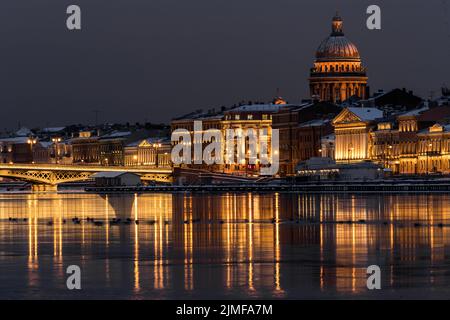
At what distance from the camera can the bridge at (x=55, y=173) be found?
409ft

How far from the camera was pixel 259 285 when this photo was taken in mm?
31203


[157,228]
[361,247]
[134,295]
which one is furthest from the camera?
[157,228]

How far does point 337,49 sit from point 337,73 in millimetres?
3752

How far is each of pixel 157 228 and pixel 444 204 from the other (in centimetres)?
2364

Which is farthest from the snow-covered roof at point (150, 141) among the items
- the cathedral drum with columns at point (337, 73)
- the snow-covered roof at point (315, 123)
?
the snow-covered roof at point (315, 123)

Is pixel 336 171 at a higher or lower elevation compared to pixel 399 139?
lower

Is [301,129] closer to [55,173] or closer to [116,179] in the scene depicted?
[116,179]

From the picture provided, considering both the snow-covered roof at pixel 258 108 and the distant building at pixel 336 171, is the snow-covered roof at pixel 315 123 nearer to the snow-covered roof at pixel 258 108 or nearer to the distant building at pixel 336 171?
the snow-covered roof at pixel 258 108

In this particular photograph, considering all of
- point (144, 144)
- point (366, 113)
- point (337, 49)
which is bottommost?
point (144, 144)

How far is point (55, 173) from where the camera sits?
13062cm

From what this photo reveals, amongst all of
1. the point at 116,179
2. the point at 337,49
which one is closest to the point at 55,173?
the point at 116,179

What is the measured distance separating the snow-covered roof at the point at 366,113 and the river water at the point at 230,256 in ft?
285
